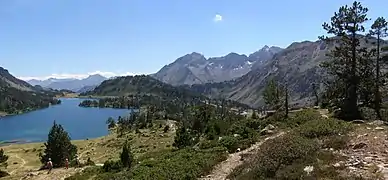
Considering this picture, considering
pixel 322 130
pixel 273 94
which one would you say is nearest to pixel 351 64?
pixel 322 130

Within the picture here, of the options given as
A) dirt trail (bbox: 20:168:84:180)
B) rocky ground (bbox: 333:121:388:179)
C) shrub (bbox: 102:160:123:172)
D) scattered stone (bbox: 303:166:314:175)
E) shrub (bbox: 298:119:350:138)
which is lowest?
dirt trail (bbox: 20:168:84:180)

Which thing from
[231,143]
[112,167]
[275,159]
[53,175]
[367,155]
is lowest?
[53,175]

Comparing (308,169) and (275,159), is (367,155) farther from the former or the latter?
(275,159)

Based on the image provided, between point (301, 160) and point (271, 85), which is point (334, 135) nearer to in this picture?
point (301, 160)

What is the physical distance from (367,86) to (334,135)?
20262mm

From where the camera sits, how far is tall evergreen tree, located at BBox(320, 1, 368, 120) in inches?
1827

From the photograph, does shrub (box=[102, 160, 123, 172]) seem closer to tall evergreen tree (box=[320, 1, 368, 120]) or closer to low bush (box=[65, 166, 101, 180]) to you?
low bush (box=[65, 166, 101, 180])

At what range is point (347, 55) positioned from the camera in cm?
4778

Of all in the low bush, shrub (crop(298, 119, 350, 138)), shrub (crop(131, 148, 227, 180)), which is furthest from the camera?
the low bush

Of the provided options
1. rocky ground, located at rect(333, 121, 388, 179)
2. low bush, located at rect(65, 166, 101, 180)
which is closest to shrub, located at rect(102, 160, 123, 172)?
low bush, located at rect(65, 166, 101, 180)

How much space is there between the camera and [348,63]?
47656 mm

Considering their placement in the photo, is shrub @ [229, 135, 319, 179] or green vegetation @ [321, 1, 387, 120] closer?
shrub @ [229, 135, 319, 179]

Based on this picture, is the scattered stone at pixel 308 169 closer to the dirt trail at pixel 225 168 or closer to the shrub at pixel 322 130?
the dirt trail at pixel 225 168

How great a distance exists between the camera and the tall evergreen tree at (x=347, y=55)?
4641 centimetres
